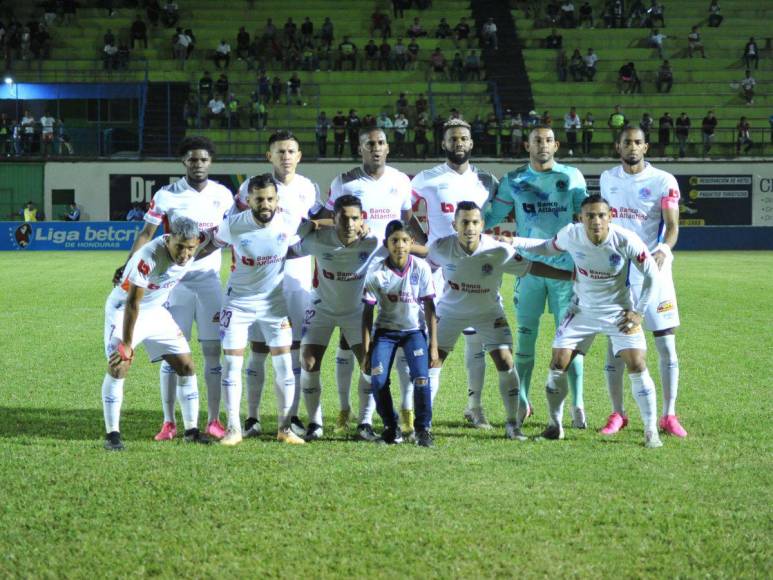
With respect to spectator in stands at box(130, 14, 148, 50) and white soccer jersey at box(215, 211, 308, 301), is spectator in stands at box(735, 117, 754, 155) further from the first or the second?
white soccer jersey at box(215, 211, 308, 301)

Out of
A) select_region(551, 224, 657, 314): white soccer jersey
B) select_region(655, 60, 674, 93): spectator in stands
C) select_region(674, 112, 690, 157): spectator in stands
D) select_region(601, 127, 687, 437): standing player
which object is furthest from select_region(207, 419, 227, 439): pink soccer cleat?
select_region(655, 60, 674, 93): spectator in stands

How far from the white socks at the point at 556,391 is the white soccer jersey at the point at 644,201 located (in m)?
1.49

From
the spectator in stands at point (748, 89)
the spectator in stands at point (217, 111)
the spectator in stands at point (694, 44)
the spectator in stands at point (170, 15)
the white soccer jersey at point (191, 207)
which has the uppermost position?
the spectator in stands at point (170, 15)

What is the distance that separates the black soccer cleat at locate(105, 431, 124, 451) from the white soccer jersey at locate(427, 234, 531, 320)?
2642 millimetres

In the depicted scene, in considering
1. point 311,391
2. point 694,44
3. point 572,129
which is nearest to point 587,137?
point 572,129

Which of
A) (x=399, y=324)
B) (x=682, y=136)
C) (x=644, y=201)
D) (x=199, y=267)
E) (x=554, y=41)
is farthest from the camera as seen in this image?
(x=554, y=41)

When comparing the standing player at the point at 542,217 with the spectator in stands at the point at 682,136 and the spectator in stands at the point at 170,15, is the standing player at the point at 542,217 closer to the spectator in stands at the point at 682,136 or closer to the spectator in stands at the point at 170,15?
the spectator in stands at the point at 682,136

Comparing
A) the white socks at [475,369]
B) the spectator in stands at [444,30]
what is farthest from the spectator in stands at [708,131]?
the white socks at [475,369]

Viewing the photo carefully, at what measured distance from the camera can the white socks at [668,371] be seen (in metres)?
8.01

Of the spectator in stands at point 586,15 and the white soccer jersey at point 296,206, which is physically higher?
the spectator in stands at point 586,15

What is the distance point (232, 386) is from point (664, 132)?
1213 inches

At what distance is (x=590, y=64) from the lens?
4025cm

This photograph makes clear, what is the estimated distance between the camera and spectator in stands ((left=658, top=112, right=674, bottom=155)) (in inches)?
1399

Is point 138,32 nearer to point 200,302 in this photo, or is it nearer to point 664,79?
point 664,79
